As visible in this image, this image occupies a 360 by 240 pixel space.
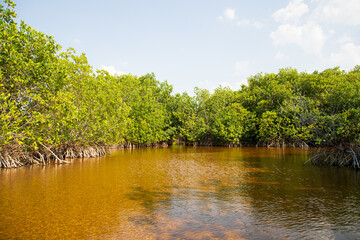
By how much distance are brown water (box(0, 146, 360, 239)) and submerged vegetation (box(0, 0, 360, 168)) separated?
3710 mm

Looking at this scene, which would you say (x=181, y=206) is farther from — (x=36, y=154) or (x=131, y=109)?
(x=131, y=109)

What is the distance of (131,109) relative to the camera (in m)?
37.3

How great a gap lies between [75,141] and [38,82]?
35.0ft

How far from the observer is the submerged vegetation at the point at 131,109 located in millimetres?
14905

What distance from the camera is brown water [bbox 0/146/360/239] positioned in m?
6.95

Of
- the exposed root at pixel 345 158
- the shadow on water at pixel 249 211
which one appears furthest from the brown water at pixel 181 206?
the exposed root at pixel 345 158

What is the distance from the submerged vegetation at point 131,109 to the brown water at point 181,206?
12.2ft

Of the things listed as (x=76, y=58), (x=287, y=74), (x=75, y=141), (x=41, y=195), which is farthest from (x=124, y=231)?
(x=287, y=74)

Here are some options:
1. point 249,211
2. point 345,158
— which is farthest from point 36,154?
point 345,158

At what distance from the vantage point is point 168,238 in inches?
257

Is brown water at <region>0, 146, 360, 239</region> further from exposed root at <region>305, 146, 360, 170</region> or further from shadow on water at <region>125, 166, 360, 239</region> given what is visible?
exposed root at <region>305, 146, 360, 170</region>

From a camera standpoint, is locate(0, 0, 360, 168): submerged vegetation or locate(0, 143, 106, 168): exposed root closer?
locate(0, 0, 360, 168): submerged vegetation

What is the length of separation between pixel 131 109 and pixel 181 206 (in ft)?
96.5

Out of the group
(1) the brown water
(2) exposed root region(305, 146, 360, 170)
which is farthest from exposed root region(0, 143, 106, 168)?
(2) exposed root region(305, 146, 360, 170)
